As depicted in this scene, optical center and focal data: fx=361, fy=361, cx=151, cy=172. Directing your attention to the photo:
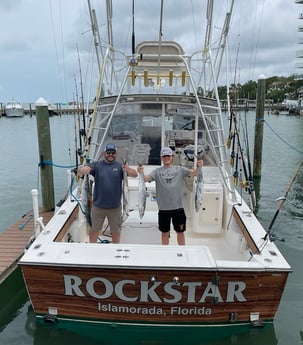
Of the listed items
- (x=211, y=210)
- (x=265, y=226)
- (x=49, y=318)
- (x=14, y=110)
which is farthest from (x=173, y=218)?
(x=14, y=110)

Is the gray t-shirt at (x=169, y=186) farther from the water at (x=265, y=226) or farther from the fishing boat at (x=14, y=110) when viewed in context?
the fishing boat at (x=14, y=110)

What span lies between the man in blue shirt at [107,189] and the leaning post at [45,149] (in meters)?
3.71

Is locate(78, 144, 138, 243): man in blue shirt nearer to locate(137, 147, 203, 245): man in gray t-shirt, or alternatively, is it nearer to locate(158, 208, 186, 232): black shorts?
locate(137, 147, 203, 245): man in gray t-shirt

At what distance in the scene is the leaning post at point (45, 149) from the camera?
7633mm

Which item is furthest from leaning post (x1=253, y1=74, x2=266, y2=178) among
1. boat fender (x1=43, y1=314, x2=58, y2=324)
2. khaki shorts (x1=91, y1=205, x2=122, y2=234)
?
boat fender (x1=43, y1=314, x2=58, y2=324)

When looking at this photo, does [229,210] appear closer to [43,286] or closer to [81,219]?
[81,219]

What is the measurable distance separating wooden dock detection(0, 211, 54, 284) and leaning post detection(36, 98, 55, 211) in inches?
29.1

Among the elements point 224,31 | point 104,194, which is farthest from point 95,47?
point 104,194

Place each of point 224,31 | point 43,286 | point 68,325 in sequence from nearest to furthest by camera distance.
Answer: point 43,286
point 68,325
point 224,31

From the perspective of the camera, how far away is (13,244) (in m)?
5.80

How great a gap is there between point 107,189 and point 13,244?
2497mm

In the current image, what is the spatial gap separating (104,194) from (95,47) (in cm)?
272

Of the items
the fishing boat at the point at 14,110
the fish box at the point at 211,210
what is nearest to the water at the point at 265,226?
the fish box at the point at 211,210

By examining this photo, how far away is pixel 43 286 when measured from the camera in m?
3.43
